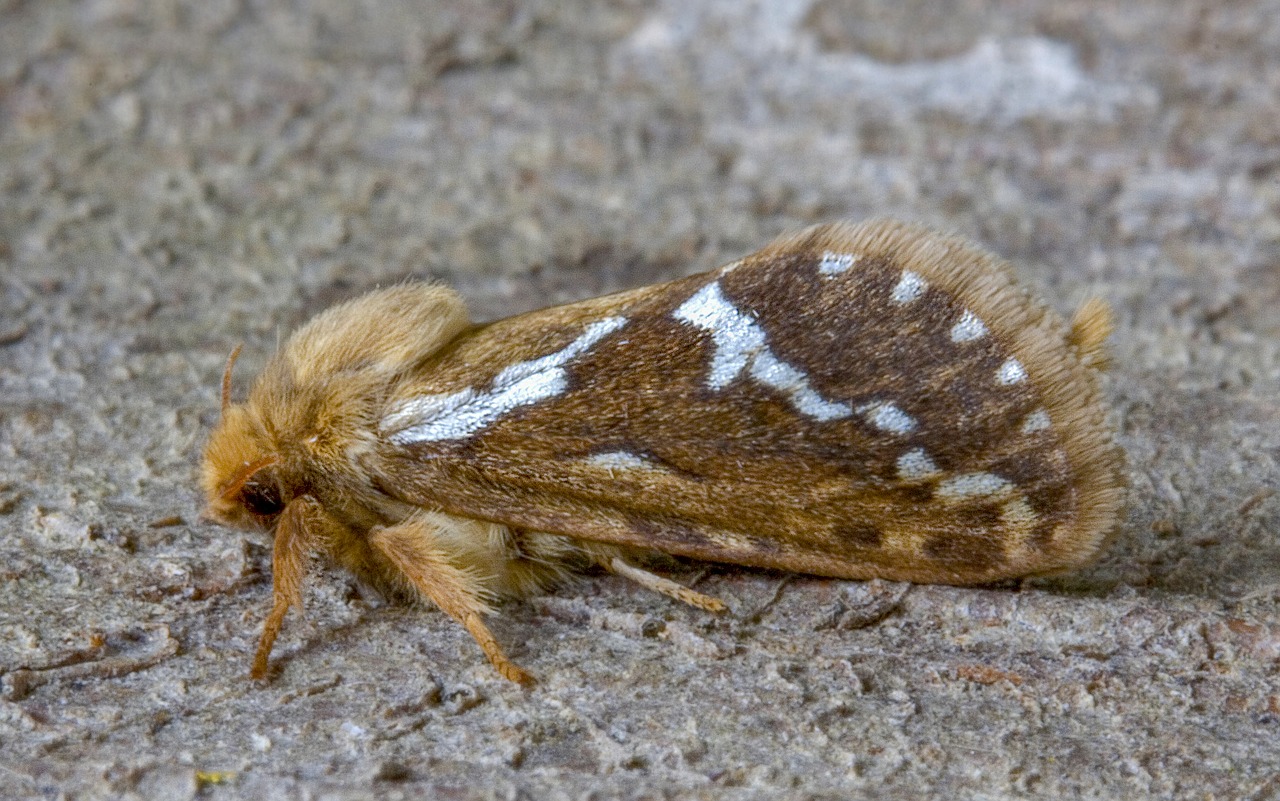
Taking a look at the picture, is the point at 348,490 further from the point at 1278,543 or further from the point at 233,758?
the point at 1278,543

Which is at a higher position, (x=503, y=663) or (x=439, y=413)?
(x=439, y=413)

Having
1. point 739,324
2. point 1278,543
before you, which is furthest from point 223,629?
point 1278,543

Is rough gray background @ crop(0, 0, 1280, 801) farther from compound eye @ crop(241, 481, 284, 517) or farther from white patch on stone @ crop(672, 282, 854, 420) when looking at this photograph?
white patch on stone @ crop(672, 282, 854, 420)

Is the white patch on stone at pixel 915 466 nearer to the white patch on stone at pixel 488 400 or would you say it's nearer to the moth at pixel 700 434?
the moth at pixel 700 434

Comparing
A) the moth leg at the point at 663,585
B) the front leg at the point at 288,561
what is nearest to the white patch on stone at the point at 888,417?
the moth leg at the point at 663,585

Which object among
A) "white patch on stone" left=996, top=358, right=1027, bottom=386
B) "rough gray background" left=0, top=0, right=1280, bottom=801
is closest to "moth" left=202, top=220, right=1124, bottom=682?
"white patch on stone" left=996, top=358, right=1027, bottom=386

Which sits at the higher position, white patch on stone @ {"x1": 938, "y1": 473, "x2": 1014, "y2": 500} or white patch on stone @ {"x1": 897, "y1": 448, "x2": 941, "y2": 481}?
white patch on stone @ {"x1": 897, "y1": 448, "x2": 941, "y2": 481}

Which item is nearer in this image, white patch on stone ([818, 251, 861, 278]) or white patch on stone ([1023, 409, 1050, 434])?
white patch on stone ([1023, 409, 1050, 434])

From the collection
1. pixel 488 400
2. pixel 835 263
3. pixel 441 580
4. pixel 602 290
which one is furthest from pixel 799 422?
pixel 602 290
